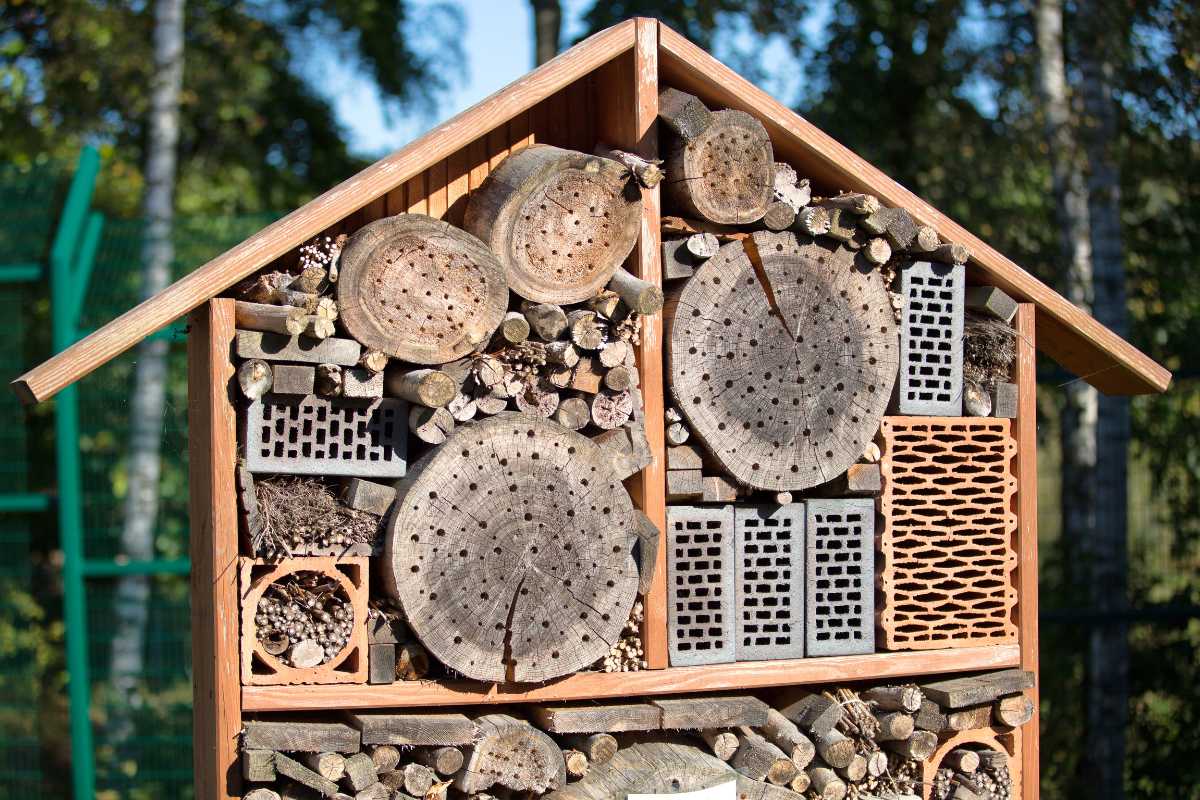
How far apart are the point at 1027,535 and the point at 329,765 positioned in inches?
115

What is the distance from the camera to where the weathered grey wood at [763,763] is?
546cm

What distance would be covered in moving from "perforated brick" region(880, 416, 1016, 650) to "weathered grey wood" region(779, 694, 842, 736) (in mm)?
333

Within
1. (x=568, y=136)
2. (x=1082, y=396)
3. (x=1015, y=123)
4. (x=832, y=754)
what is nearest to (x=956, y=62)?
(x=1015, y=123)

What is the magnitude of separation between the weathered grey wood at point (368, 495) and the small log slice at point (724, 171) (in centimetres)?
156

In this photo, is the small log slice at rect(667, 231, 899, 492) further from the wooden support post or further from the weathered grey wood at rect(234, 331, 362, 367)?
the weathered grey wood at rect(234, 331, 362, 367)

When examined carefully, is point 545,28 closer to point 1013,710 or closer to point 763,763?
point 1013,710

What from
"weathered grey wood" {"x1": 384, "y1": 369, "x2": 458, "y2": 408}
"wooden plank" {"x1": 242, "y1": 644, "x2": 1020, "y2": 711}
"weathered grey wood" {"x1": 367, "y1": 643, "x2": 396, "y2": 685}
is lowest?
"wooden plank" {"x1": 242, "y1": 644, "x2": 1020, "y2": 711}

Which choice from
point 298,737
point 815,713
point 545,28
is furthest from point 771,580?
point 545,28

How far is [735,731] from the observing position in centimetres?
562

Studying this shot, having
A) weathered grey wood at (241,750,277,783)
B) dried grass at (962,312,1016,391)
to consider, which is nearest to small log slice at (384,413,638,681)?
weathered grey wood at (241,750,277,783)

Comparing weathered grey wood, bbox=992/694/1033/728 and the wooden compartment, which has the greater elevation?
the wooden compartment

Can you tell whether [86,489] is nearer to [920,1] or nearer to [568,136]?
[568,136]

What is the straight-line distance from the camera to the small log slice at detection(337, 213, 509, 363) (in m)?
4.95

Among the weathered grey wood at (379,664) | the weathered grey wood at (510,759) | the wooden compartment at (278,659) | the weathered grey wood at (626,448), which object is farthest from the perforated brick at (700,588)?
the wooden compartment at (278,659)
